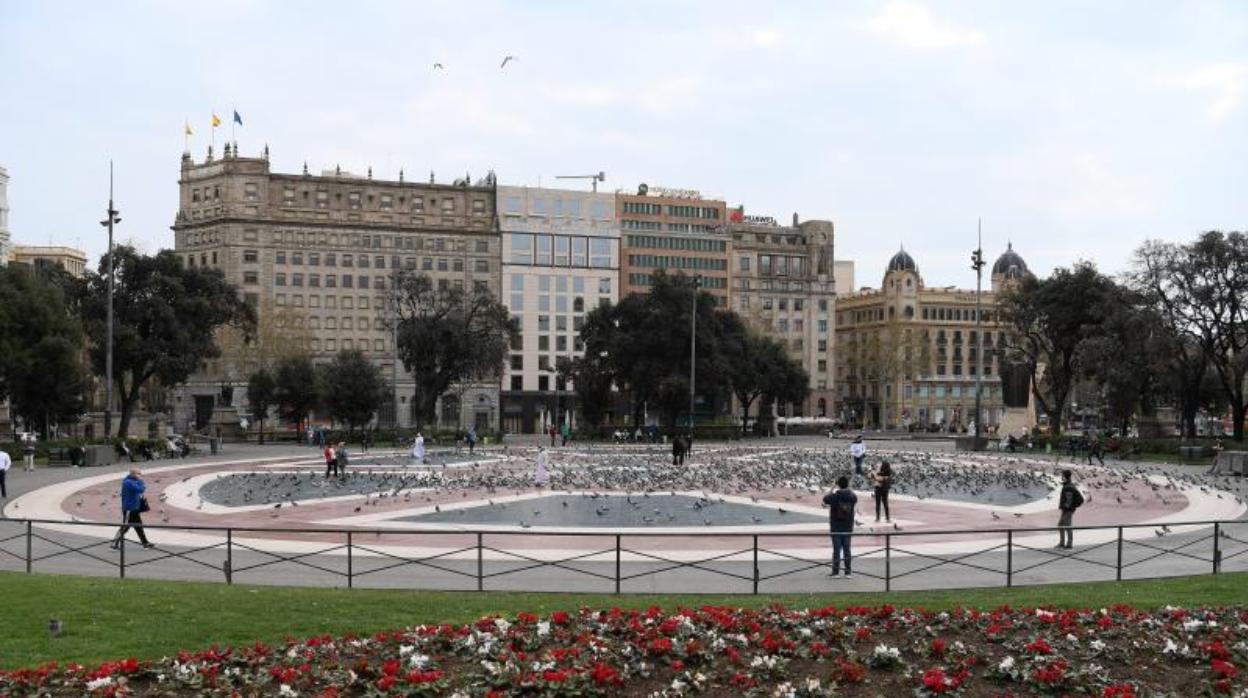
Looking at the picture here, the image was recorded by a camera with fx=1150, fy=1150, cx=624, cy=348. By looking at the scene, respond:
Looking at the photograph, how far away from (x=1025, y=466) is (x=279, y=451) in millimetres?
40990

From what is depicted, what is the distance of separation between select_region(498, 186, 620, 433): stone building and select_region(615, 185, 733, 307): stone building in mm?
2339

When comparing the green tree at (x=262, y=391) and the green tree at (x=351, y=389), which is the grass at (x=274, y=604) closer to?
the green tree at (x=351, y=389)

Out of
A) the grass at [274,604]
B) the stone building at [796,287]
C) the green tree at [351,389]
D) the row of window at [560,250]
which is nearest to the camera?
the grass at [274,604]

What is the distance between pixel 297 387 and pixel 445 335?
1315 cm

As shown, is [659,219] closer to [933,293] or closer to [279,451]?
[933,293]

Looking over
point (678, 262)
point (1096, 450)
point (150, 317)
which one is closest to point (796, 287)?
point (678, 262)

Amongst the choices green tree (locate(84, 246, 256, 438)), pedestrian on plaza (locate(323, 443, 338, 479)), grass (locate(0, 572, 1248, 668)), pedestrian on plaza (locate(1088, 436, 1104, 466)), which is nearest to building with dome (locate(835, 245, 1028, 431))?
pedestrian on plaza (locate(1088, 436, 1104, 466))

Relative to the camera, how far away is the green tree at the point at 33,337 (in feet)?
172

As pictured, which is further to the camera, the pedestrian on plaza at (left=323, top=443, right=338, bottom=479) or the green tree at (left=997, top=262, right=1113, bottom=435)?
the green tree at (left=997, top=262, right=1113, bottom=435)

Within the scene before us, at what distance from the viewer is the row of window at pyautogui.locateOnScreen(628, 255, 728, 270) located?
12888 cm

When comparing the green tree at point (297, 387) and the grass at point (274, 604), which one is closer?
the grass at point (274, 604)

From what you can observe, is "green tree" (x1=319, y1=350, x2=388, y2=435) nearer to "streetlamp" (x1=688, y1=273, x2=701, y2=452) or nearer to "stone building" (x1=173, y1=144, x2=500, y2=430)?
"streetlamp" (x1=688, y1=273, x2=701, y2=452)

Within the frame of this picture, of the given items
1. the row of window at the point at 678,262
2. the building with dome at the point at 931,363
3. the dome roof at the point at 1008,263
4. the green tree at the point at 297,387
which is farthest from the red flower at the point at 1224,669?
the dome roof at the point at 1008,263

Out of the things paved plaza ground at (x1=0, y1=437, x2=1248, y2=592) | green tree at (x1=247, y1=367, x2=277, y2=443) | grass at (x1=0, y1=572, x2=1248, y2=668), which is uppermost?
green tree at (x1=247, y1=367, x2=277, y2=443)
